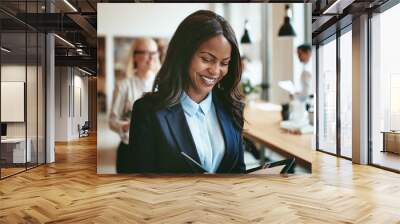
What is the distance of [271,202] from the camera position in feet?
15.3

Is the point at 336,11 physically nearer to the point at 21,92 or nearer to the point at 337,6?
the point at 337,6

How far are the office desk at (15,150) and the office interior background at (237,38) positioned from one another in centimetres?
143

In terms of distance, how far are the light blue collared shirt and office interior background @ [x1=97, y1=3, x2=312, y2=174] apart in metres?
0.49

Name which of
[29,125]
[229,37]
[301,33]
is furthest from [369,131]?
[29,125]

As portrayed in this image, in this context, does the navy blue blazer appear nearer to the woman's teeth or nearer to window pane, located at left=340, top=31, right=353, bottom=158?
the woman's teeth

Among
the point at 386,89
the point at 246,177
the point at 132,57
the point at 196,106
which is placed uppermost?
the point at 132,57

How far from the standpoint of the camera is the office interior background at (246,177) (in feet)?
14.1

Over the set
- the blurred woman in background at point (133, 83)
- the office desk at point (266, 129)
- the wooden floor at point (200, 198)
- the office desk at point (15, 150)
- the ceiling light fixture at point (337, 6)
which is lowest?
the wooden floor at point (200, 198)

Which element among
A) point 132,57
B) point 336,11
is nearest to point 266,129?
point 132,57

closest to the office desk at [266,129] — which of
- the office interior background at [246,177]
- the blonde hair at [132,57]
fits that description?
the office interior background at [246,177]

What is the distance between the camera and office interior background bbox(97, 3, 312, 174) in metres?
6.28

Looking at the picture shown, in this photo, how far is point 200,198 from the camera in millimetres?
4867

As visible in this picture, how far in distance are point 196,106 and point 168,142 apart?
0.70m

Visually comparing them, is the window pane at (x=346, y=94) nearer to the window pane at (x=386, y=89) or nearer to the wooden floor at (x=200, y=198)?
the window pane at (x=386, y=89)
